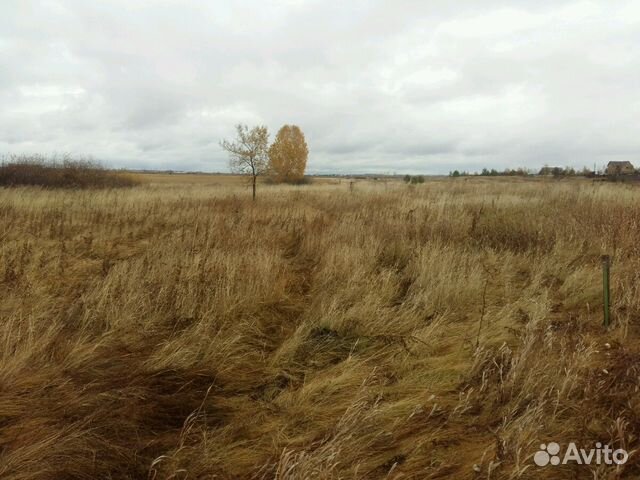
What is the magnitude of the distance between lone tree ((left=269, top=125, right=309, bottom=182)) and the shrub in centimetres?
2745

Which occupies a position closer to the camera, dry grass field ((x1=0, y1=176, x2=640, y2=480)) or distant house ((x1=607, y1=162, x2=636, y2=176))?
dry grass field ((x1=0, y1=176, x2=640, y2=480))

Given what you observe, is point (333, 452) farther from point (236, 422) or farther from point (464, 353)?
point (464, 353)

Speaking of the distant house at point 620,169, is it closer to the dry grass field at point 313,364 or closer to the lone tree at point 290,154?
the dry grass field at point 313,364

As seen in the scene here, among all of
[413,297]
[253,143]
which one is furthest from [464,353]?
[253,143]

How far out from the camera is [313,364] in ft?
9.52

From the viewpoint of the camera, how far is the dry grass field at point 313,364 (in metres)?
1.85

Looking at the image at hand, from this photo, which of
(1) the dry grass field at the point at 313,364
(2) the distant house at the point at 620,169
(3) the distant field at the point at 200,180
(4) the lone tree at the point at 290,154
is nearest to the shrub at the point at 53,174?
(3) the distant field at the point at 200,180

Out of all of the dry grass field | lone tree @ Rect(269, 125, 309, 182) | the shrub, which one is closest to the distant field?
lone tree @ Rect(269, 125, 309, 182)

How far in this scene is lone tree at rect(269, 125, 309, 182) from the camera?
52.3 meters

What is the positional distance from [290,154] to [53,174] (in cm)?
3380

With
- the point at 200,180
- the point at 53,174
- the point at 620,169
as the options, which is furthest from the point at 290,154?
the point at 620,169

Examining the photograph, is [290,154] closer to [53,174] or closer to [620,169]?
[53,174]

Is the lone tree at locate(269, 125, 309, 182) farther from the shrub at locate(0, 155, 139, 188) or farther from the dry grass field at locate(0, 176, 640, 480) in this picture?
the dry grass field at locate(0, 176, 640, 480)

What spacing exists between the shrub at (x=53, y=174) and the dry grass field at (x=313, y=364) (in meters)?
21.4
